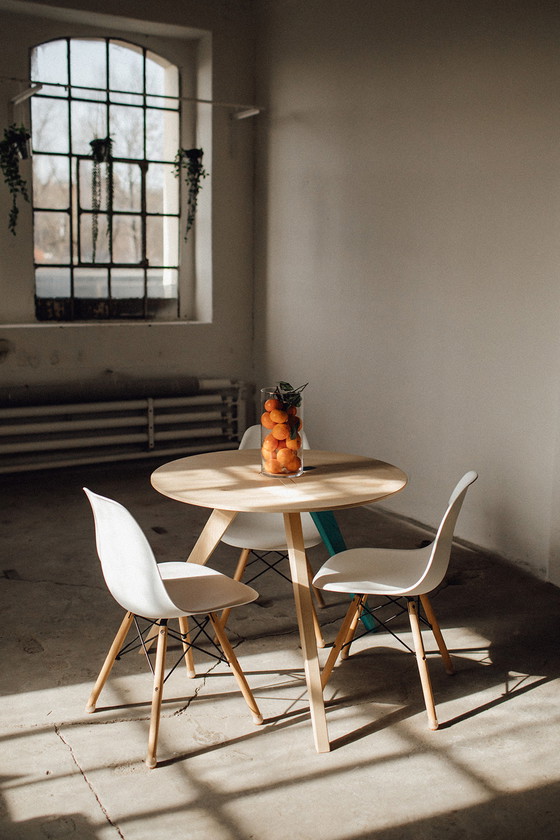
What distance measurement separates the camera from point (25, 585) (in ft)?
13.6

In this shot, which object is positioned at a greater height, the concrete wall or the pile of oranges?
the concrete wall

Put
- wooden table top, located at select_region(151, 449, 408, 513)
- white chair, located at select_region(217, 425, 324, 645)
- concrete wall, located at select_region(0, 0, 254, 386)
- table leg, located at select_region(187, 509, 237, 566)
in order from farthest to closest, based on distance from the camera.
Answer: concrete wall, located at select_region(0, 0, 254, 386) < white chair, located at select_region(217, 425, 324, 645) < table leg, located at select_region(187, 509, 237, 566) < wooden table top, located at select_region(151, 449, 408, 513)

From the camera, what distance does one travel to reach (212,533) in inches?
125

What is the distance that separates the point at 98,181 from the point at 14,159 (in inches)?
28.7

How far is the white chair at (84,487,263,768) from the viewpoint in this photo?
258 cm

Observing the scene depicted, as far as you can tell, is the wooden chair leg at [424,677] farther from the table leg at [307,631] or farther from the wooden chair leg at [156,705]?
the wooden chair leg at [156,705]

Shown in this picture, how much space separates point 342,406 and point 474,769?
11.5 ft

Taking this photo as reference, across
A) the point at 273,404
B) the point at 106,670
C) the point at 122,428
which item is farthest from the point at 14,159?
the point at 106,670

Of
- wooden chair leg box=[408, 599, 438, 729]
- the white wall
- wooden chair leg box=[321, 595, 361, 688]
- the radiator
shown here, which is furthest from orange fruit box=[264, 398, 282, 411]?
the radiator

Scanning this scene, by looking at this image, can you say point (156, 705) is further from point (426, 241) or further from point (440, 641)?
point (426, 241)

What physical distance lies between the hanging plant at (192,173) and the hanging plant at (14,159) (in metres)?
1.18

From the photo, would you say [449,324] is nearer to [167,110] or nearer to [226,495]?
[226,495]

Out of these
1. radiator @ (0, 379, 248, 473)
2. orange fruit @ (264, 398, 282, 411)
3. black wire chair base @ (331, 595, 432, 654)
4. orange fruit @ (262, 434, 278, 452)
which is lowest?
black wire chair base @ (331, 595, 432, 654)

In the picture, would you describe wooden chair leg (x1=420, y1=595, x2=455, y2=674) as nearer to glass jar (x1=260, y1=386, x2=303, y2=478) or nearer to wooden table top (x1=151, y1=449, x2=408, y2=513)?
wooden table top (x1=151, y1=449, x2=408, y2=513)
